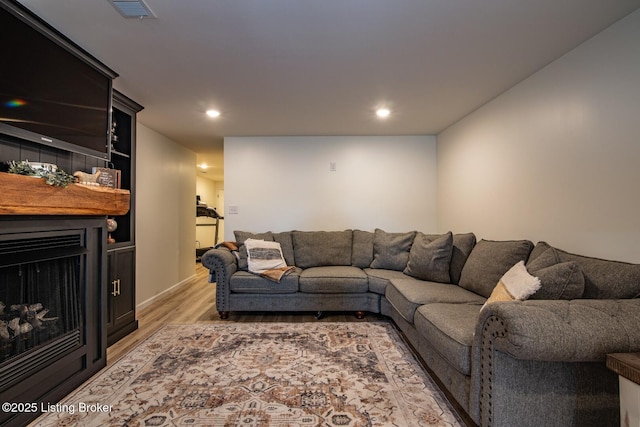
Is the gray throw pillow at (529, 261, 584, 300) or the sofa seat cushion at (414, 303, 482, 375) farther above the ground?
the gray throw pillow at (529, 261, 584, 300)

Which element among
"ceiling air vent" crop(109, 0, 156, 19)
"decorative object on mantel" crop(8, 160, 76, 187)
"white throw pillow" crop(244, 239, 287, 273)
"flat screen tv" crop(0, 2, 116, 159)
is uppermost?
"ceiling air vent" crop(109, 0, 156, 19)

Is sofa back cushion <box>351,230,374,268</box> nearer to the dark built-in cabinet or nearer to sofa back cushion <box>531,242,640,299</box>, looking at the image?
sofa back cushion <box>531,242,640,299</box>

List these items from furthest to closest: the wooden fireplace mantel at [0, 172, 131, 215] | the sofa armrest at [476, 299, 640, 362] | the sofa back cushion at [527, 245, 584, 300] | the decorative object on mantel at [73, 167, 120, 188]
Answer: the decorative object on mantel at [73, 167, 120, 188] → the sofa back cushion at [527, 245, 584, 300] → the wooden fireplace mantel at [0, 172, 131, 215] → the sofa armrest at [476, 299, 640, 362]

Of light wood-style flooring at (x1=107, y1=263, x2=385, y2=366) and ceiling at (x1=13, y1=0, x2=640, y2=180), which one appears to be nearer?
ceiling at (x1=13, y1=0, x2=640, y2=180)

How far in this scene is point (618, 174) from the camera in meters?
1.70

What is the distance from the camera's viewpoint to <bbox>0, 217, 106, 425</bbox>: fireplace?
155 cm

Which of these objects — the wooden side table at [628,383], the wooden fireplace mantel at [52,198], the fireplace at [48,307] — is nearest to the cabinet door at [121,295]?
the fireplace at [48,307]

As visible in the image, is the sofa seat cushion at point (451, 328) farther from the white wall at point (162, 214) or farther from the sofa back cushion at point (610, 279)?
the white wall at point (162, 214)

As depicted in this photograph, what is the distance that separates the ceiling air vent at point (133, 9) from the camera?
1504 millimetres

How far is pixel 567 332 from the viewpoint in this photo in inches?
46.3

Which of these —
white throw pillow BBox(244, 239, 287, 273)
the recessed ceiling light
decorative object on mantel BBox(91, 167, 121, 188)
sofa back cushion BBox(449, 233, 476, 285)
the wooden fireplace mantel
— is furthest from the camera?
white throw pillow BBox(244, 239, 287, 273)

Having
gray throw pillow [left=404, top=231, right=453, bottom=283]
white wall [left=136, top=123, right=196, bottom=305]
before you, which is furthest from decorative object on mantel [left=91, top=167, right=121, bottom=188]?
gray throw pillow [left=404, top=231, right=453, bottom=283]

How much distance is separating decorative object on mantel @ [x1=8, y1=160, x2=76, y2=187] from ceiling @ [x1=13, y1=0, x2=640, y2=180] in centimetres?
87

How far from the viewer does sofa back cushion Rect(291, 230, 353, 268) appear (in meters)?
3.68
